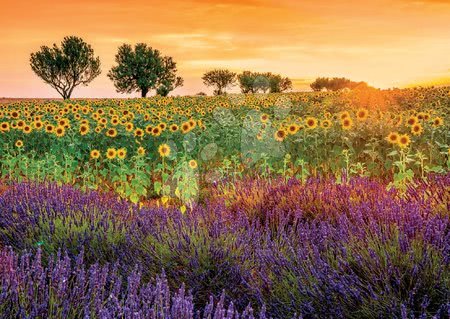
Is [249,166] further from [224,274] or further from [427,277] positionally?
[427,277]

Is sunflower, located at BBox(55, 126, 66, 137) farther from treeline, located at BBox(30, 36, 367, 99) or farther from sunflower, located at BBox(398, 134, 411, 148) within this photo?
treeline, located at BBox(30, 36, 367, 99)

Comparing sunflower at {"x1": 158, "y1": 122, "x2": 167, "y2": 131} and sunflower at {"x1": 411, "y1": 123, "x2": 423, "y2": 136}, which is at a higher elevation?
sunflower at {"x1": 158, "y1": 122, "x2": 167, "y2": 131}

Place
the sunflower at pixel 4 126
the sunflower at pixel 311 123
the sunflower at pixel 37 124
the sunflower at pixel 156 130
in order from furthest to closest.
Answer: the sunflower at pixel 4 126 < the sunflower at pixel 37 124 < the sunflower at pixel 156 130 < the sunflower at pixel 311 123

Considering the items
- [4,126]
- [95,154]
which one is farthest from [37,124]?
[95,154]

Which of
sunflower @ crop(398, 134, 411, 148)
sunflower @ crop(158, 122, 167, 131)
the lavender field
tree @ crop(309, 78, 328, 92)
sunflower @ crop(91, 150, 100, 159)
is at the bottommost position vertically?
the lavender field

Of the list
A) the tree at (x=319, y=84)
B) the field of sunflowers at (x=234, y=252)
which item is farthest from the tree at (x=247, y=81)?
the field of sunflowers at (x=234, y=252)

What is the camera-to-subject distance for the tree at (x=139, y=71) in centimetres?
5403

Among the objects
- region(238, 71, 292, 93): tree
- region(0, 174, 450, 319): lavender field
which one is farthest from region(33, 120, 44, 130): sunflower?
region(238, 71, 292, 93): tree

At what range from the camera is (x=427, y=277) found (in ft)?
9.29

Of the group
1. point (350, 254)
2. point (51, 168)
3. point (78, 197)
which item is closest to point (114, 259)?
point (78, 197)

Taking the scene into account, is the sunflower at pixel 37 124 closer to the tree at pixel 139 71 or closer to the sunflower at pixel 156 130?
the sunflower at pixel 156 130

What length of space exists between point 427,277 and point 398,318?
0.88 ft

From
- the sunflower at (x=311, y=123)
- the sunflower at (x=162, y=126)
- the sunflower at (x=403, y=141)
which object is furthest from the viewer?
the sunflower at (x=162, y=126)

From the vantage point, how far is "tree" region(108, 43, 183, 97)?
5403cm
